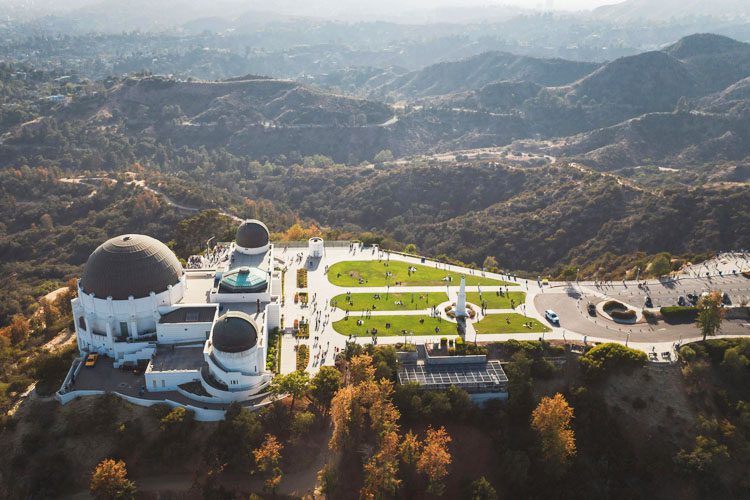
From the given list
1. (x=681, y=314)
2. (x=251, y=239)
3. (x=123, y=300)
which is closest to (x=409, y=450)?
(x=123, y=300)

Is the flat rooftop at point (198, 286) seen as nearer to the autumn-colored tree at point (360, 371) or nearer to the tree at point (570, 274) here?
the autumn-colored tree at point (360, 371)

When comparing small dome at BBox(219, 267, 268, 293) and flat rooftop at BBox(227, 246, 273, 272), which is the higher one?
small dome at BBox(219, 267, 268, 293)

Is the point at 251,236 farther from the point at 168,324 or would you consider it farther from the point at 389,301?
the point at 168,324

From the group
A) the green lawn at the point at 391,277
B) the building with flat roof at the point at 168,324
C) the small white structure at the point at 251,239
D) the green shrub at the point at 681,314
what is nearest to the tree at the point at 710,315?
the green shrub at the point at 681,314

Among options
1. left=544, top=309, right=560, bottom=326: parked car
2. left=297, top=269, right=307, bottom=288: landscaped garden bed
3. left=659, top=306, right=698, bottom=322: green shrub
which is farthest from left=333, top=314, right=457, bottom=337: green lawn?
left=659, top=306, right=698, bottom=322: green shrub

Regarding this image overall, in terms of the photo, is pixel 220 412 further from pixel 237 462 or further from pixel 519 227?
pixel 519 227

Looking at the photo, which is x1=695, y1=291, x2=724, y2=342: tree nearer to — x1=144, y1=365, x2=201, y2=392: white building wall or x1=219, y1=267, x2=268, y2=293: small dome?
x1=219, y1=267, x2=268, y2=293: small dome

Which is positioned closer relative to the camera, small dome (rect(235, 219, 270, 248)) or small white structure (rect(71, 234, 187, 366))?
small white structure (rect(71, 234, 187, 366))
